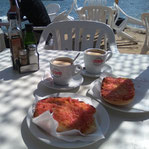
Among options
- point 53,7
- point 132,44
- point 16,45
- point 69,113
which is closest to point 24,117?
point 69,113

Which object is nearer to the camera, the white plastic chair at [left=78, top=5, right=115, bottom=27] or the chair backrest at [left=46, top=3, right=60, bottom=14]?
the white plastic chair at [left=78, top=5, right=115, bottom=27]

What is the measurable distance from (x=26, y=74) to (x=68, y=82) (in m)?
0.24

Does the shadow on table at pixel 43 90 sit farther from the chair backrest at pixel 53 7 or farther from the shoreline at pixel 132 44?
the chair backrest at pixel 53 7

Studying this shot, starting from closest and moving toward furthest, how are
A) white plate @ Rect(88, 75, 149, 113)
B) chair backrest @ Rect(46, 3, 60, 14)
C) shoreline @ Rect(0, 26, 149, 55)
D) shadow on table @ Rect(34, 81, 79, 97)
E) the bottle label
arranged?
white plate @ Rect(88, 75, 149, 113)
shadow on table @ Rect(34, 81, 79, 97)
the bottle label
shoreline @ Rect(0, 26, 149, 55)
chair backrest @ Rect(46, 3, 60, 14)

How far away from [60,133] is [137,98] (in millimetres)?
356

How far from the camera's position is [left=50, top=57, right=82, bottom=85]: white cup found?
29.0 inches

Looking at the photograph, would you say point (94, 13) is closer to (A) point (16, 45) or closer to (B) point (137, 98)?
(A) point (16, 45)

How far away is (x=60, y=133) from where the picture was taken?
1.59 feet

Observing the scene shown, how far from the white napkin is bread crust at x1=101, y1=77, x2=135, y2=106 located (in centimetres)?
17

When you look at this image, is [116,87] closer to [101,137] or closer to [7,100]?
[101,137]

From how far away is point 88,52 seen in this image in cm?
92

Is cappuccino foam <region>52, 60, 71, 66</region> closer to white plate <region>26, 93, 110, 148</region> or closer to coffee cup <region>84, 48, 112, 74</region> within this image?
coffee cup <region>84, 48, 112, 74</region>

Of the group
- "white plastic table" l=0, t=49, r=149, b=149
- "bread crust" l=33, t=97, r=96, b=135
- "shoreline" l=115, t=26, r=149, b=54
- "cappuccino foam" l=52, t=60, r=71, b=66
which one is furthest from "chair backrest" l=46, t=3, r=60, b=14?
"bread crust" l=33, t=97, r=96, b=135

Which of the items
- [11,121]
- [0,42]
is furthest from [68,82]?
[0,42]
